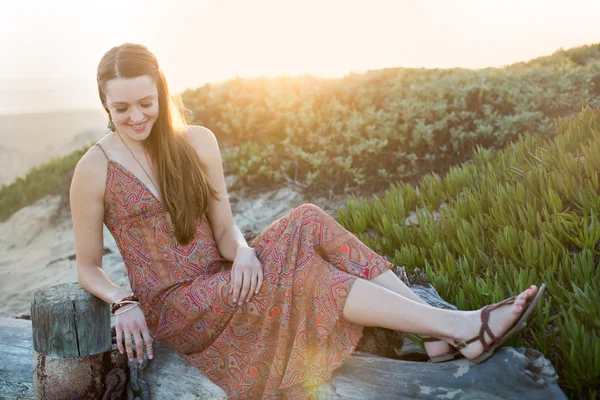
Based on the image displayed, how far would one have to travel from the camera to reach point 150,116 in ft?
9.37

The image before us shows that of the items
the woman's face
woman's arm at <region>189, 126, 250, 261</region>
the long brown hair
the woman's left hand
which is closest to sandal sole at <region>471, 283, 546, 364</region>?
the woman's left hand

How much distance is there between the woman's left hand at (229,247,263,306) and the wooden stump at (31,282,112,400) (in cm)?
67

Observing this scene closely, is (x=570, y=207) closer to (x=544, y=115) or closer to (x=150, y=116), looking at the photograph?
(x=150, y=116)

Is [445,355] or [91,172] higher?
[91,172]

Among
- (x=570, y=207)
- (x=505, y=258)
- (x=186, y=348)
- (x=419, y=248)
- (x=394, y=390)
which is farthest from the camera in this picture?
(x=419, y=248)

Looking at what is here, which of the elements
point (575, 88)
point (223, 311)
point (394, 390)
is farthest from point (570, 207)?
point (575, 88)

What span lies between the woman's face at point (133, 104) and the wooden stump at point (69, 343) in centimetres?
87

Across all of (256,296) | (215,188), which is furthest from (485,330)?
(215,188)

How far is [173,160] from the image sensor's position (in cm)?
301

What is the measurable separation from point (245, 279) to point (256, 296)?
0.39 feet

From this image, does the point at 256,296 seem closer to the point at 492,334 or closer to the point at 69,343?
the point at 69,343

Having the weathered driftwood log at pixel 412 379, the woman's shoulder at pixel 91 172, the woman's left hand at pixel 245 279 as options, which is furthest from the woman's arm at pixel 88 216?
the woman's left hand at pixel 245 279

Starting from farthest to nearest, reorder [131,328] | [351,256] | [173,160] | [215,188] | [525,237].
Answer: [525,237]
[215,188]
[173,160]
[351,256]
[131,328]

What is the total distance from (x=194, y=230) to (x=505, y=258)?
76.1 inches
